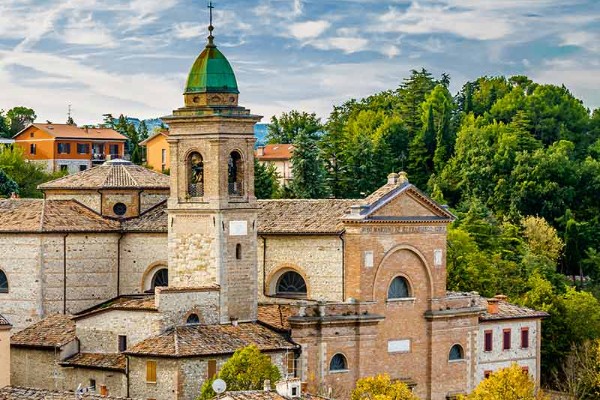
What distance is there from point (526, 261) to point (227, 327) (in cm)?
3011

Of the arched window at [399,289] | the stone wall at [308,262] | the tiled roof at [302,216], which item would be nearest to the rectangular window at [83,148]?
the tiled roof at [302,216]

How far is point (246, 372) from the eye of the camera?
47.2 metres

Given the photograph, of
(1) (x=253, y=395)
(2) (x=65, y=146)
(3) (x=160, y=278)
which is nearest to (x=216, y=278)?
(3) (x=160, y=278)

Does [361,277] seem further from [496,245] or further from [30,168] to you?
→ [30,168]

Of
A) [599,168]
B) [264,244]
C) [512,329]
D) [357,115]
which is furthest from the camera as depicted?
[357,115]

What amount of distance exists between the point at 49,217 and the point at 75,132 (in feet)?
161

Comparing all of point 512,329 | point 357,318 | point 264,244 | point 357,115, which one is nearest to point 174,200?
point 264,244

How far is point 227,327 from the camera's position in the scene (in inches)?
2053

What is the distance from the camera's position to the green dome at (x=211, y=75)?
177ft

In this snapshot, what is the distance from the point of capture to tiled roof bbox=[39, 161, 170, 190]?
192 feet

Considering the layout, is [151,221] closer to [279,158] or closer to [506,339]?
[506,339]

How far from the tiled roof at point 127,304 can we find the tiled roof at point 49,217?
2672 millimetres

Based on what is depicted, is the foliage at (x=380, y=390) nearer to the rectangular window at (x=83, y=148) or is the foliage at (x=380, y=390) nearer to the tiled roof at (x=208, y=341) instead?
the tiled roof at (x=208, y=341)

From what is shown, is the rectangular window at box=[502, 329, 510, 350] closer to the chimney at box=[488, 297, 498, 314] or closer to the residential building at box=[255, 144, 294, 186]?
the chimney at box=[488, 297, 498, 314]
